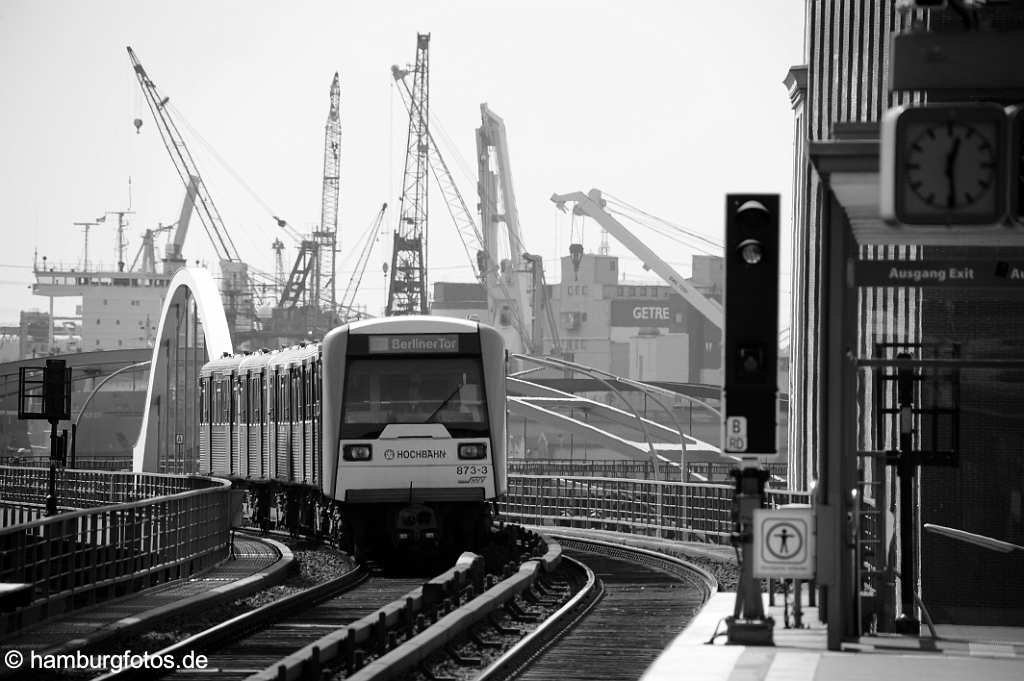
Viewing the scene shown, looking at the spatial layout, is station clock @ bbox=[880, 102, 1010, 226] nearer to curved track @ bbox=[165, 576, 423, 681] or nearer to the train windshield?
curved track @ bbox=[165, 576, 423, 681]

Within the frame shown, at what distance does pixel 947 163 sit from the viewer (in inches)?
423

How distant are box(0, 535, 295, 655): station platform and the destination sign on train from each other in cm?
303

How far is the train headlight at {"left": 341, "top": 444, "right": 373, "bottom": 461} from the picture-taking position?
23656mm

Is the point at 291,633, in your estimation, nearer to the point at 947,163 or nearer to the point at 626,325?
the point at 947,163

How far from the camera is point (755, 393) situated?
12570mm

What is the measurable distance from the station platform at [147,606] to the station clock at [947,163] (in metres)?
7.02

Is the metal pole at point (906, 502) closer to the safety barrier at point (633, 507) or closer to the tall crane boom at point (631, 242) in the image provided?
the safety barrier at point (633, 507)

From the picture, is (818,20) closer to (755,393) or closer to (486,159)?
(755,393)

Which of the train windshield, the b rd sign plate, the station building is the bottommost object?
the b rd sign plate

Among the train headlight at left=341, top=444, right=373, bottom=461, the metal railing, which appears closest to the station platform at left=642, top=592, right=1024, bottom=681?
the train headlight at left=341, top=444, right=373, bottom=461

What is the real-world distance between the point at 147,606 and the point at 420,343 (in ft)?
22.3

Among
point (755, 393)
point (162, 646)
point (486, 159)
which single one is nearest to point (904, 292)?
point (755, 393)

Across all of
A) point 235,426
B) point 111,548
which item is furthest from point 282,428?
point 111,548

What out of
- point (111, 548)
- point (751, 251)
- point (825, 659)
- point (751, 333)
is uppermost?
point (751, 251)
